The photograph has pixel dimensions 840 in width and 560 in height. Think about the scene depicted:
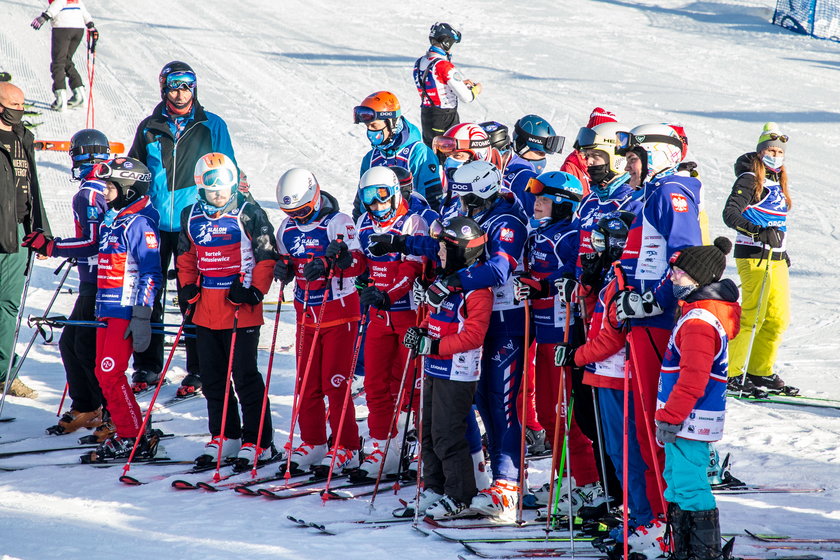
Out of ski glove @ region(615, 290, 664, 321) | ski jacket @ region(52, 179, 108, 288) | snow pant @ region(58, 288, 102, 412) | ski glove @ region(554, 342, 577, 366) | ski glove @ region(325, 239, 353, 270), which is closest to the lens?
ski glove @ region(615, 290, 664, 321)

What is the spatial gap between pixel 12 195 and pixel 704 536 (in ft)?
20.9

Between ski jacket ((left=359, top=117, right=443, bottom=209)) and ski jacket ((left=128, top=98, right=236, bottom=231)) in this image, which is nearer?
ski jacket ((left=359, top=117, right=443, bottom=209))

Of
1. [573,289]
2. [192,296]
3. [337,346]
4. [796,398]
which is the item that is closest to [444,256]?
[573,289]

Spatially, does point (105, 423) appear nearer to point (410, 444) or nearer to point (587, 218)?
point (410, 444)

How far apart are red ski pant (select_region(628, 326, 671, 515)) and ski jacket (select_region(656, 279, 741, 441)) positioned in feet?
1.20

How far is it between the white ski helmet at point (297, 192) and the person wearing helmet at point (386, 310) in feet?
1.12

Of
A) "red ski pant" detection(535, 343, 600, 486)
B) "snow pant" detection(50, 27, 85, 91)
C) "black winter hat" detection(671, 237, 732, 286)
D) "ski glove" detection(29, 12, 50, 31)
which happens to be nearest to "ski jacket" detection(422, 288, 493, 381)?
"red ski pant" detection(535, 343, 600, 486)

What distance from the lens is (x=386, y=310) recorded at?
21.3ft

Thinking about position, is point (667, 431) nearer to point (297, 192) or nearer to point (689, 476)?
point (689, 476)

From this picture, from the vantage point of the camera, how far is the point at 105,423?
759cm

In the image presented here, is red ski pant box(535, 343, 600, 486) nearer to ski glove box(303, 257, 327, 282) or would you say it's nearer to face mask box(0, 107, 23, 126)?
ski glove box(303, 257, 327, 282)

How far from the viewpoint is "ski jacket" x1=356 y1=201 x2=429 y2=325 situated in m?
6.44

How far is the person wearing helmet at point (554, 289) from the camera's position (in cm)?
587

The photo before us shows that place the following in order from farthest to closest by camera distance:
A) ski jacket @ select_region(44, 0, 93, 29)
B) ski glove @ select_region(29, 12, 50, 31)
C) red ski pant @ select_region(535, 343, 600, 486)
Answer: ski jacket @ select_region(44, 0, 93, 29)
ski glove @ select_region(29, 12, 50, 31)
red ski pant @ select_region(535, 343, 600, 486)
